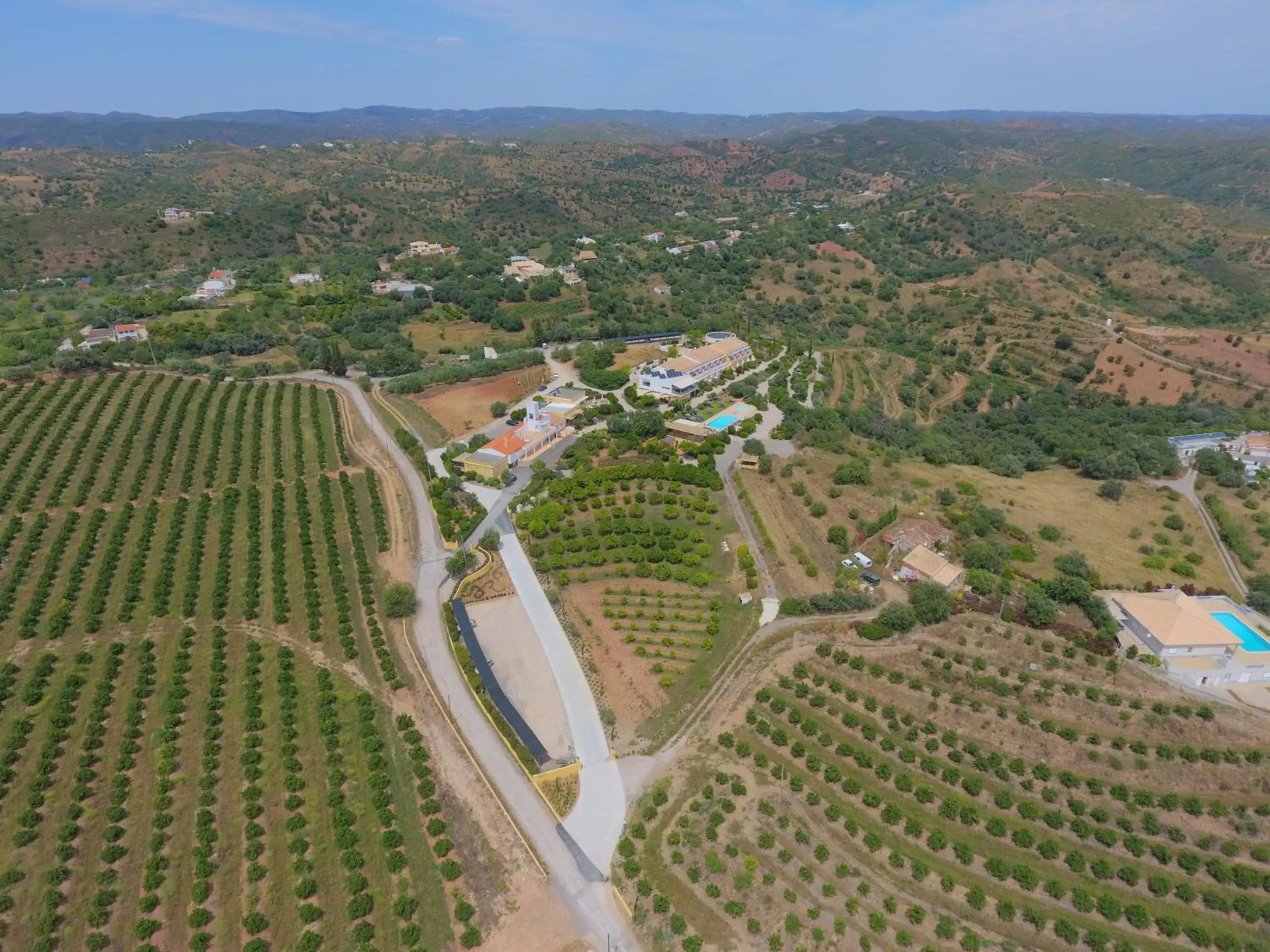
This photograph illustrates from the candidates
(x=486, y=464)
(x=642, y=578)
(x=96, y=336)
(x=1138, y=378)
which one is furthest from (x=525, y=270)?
(x=1138, y=378)

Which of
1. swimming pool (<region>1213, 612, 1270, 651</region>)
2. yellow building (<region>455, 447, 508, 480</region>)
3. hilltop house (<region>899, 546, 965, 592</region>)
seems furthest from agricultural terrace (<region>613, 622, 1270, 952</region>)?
yellow building (<region>455, 447, 508, 480</region>)

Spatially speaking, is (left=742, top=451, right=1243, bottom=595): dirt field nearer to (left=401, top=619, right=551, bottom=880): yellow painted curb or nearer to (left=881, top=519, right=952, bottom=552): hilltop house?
(left=881, top=519, right=952, bottom=552): hilltop house

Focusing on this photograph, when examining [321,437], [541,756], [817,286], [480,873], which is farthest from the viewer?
[817,286]

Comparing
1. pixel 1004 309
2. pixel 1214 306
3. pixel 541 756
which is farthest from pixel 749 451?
Result: pixel 1214 306

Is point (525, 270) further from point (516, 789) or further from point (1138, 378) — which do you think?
point (516, 789)

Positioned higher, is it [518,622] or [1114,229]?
[1114,229]

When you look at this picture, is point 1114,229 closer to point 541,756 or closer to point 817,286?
point 817,286
